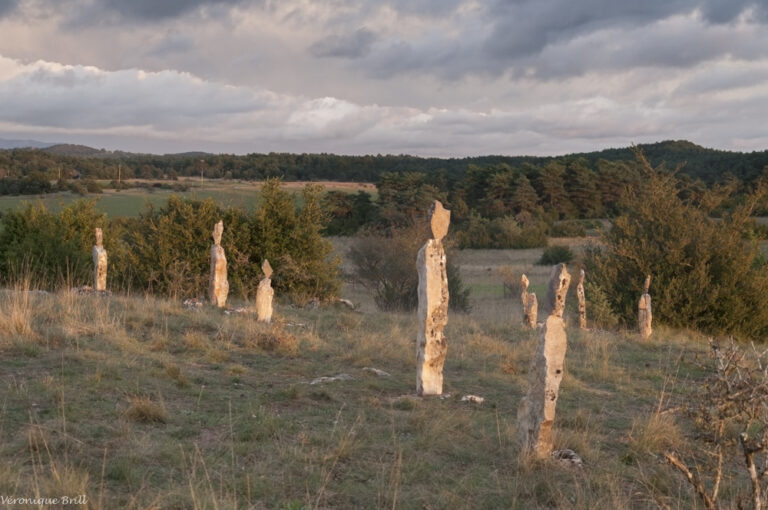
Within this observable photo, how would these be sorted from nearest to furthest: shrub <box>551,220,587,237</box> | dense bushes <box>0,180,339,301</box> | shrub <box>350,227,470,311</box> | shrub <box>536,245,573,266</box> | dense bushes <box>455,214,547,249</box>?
1. dense bushes <box>0,180,339,301</box>
2. shrub <box>350,227,470,311</box>
3. shrub <box>536,245,573,266</box>
4. dense bushes <box>455,214,547,249</box>
5. shrub <box>551,220,587,237</box>

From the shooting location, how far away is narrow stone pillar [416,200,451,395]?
25.9 feet

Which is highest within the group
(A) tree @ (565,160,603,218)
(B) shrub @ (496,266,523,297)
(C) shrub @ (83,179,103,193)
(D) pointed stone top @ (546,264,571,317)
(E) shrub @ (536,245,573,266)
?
(A) tree @ (565,160,603,218)

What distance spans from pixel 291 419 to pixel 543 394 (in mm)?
2435

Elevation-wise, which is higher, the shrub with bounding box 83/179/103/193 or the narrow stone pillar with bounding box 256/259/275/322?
the shrub with bounding box 83/179/103/193

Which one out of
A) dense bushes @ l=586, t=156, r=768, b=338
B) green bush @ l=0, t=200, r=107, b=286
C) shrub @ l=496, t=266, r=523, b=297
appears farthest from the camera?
shrub @ l=496, t=266, r=523, b=297

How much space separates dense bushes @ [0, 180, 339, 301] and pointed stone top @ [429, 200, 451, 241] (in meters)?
10.7

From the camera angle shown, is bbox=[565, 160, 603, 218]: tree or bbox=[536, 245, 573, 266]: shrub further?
bbox=[565, 160, 603, 218]: tree

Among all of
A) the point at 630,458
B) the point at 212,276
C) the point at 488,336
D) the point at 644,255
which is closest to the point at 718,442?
the point at 630,458

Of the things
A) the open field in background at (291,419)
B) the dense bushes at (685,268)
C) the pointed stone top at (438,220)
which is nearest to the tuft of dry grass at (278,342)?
the open field in background at (291,419)

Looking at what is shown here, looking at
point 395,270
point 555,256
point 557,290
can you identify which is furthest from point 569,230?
point 557,290

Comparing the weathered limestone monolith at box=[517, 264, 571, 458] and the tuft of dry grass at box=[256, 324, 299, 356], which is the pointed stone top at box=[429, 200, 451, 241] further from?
the tuft of dry grass at box=[256, 324, 299, 356]

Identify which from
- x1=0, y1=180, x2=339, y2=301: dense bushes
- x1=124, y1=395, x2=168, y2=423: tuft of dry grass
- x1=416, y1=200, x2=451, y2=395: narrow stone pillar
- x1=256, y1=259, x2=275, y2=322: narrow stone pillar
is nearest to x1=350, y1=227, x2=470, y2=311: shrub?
x1=0, y1=180, x2=339, y2=301: dense bushes

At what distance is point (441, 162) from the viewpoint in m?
80.3

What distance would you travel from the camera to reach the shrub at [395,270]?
76.2 feet
